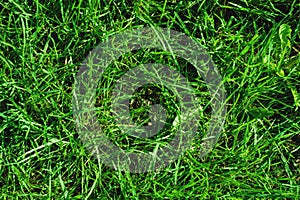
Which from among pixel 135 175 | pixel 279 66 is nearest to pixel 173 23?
pixel 279 66

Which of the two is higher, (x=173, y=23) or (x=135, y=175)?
(x=173, y=23)

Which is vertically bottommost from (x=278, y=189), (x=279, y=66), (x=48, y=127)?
(x=278, y=189)

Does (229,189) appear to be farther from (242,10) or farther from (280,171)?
(242,10)

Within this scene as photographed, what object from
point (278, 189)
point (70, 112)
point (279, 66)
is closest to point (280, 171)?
point (278, 189)

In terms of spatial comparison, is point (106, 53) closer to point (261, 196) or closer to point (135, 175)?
point (135, 175)

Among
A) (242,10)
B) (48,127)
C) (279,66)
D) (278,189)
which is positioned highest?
(242,10)

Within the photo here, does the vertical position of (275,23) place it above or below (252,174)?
above
